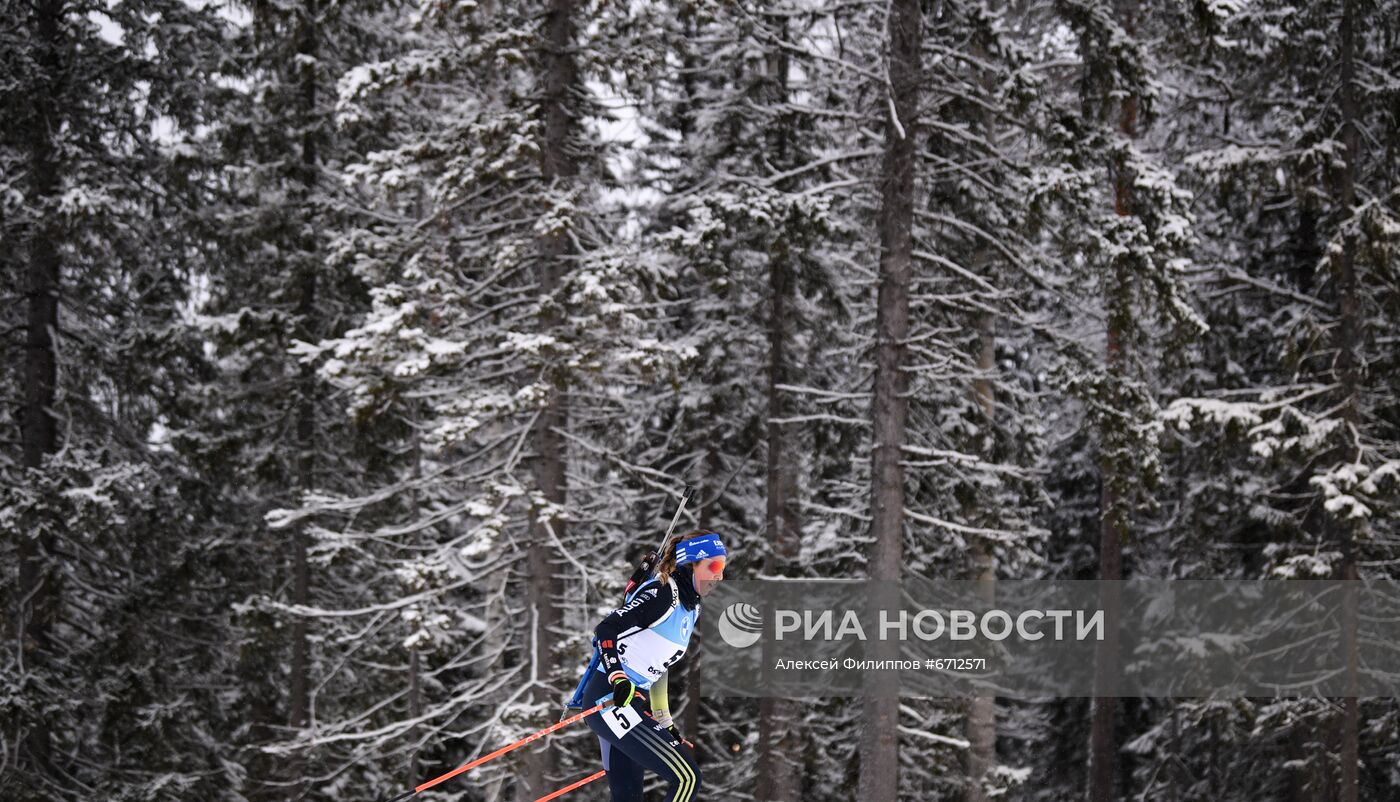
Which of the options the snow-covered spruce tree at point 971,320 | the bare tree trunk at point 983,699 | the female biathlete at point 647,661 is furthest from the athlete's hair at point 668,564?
the bare tree trunk at point 983,699

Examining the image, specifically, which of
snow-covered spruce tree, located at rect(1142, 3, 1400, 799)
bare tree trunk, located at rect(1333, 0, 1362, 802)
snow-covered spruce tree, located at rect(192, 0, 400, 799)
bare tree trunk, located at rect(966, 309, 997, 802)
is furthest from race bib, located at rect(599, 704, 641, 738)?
bare tree trunk, located at rect(1333, 0, 1362, 802)

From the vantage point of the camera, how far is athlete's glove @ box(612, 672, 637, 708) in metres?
6.97

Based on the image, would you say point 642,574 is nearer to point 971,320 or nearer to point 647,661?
point 647,661

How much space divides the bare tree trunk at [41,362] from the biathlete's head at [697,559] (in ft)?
34.6

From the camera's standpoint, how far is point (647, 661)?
7.19 m

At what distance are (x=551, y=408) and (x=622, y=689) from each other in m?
6.27

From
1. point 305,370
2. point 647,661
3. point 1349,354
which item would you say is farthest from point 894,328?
point 305,370

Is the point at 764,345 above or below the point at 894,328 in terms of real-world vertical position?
above

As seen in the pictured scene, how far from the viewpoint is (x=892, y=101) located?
12.3m

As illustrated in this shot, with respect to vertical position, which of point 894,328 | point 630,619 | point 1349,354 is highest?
point 1349,354

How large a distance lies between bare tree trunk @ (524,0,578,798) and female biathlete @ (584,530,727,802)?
5.15m

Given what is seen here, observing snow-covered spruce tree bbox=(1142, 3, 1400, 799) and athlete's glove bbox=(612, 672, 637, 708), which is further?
snow-covered spruce tree bbox=(1142, 3, 1400, 799)

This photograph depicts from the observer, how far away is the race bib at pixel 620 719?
707cm

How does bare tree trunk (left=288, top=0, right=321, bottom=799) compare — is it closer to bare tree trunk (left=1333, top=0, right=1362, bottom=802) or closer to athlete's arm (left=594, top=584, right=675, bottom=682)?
athlete's arm (left=594, top=584, right=675, bottom=682)
